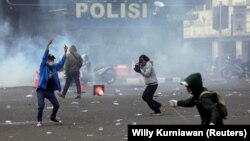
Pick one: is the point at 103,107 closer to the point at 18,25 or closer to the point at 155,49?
the point at 18,25

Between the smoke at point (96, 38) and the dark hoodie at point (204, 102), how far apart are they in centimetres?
2079

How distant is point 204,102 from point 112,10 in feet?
77.1

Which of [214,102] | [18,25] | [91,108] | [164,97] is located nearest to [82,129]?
[91,108]

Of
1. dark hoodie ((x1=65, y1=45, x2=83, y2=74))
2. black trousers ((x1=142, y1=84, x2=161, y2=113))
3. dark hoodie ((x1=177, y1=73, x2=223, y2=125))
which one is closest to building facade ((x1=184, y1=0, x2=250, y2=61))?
dark hoodie ((x1=65, y1=45, x2=83, y2=74))

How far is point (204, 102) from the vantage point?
6.17m

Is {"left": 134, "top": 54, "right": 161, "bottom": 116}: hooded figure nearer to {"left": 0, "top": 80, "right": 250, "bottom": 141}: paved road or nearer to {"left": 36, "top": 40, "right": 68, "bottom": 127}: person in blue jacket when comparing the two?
{"left": 0, "top": 80, "right": 250, "bottom": 141}: paved road

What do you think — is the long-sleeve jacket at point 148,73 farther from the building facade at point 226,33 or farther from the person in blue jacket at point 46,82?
the building facade at point 226,33

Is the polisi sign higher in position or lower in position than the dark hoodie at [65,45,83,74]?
higher

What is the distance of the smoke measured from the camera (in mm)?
27609

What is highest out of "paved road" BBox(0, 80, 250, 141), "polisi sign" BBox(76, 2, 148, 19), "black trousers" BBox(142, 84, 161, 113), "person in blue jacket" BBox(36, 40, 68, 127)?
"polisi sign" BBox(76, 2, 148, 19)

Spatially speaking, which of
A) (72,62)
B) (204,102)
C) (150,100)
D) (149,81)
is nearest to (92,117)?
(150,100)

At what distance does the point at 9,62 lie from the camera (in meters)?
25.6

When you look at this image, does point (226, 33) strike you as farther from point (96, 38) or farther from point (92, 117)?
point (92, 117)

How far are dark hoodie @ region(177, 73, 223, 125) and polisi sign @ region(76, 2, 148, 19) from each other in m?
22.6
